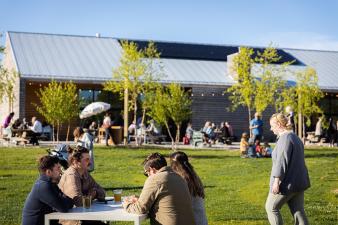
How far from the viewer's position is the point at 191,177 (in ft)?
21.7

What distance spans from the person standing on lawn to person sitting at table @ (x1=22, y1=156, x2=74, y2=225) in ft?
7.64

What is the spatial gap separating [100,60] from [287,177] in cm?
2860

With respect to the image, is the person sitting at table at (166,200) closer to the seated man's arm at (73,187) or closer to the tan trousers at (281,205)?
the seated man's arm at (73,187)

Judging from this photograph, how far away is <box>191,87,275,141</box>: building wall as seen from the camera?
115 feet

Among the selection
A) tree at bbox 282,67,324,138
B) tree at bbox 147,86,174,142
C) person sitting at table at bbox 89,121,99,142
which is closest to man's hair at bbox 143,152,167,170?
tree at bbox 147,86,174,142

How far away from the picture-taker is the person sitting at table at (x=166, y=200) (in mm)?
5770

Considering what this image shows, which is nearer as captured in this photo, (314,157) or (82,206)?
(82,206)

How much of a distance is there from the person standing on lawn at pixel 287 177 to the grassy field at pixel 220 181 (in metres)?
2.27

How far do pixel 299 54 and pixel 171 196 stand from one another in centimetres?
3734

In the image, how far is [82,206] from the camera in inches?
254

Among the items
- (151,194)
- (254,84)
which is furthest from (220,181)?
(254,84)

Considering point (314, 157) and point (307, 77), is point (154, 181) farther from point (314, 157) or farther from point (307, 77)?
point (307, 77)

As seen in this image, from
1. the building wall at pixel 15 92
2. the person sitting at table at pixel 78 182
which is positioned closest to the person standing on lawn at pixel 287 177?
the person sitting at table at pixel 78 182

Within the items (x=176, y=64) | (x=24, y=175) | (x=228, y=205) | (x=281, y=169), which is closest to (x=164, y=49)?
(x=176, y=64)
